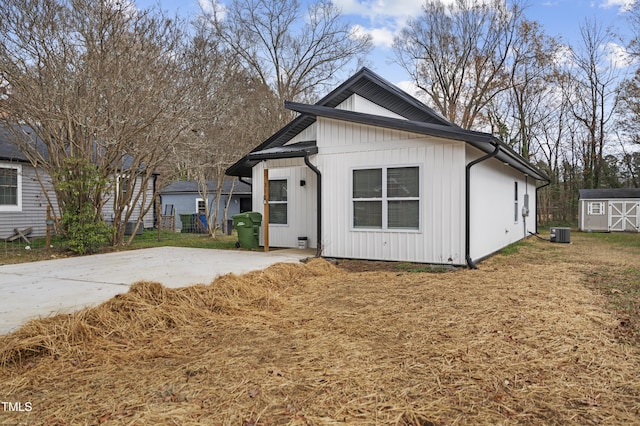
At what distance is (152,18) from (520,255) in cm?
Answer: 1064

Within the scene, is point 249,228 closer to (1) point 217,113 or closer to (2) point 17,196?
(1) point 217,113

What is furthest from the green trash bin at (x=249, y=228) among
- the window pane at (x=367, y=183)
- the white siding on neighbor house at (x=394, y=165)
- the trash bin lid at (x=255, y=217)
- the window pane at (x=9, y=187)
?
the window pane at (x=9, y=187)

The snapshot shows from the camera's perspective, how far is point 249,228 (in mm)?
10141

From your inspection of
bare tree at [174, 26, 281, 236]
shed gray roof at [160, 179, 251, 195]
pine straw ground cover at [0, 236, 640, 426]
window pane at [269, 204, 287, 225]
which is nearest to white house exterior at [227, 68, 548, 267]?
window pane at [269, 204, 287, 225]

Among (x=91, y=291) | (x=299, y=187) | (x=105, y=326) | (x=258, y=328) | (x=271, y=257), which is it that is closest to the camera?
(x=105, y=326)

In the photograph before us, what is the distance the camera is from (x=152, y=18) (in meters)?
9.72

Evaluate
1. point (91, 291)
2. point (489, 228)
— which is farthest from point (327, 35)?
point (91, 291)

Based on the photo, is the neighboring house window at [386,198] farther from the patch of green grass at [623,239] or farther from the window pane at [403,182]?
the patch of green grass at [623,239]

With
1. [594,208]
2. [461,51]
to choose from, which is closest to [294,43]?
[461,51]

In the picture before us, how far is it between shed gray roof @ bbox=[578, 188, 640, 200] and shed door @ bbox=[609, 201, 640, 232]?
1.01 ft

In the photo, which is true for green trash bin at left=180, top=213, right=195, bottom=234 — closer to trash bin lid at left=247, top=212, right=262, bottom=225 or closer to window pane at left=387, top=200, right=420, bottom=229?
trash bin lid at left=247, top=212, right=262, bottom=225

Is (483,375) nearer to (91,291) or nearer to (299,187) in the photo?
(91,291)

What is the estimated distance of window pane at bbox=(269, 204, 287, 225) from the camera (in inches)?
403

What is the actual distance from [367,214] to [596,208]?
50.5ft
